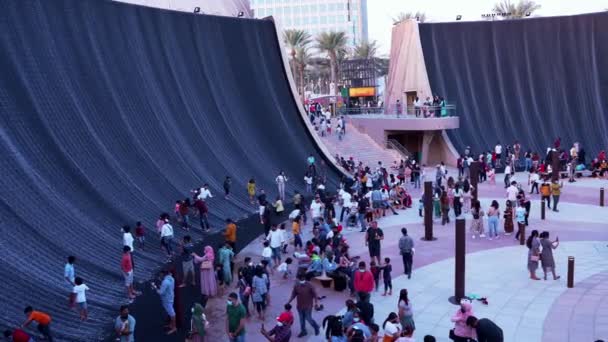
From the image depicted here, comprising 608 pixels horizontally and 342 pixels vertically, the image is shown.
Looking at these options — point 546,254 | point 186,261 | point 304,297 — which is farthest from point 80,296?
point 546,254

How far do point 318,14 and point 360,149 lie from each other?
71087 mm

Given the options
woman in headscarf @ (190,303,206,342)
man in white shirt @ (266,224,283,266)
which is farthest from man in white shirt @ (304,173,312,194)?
woman in headscarf @ (190,303,206,342)

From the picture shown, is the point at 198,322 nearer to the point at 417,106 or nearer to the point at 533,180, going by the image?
the point at 533,180

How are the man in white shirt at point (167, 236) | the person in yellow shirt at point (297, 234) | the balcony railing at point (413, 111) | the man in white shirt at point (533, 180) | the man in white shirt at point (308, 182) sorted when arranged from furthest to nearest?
the balcony railing at point (413, 111) → the man in white shirt at point (533, 180) → the man in white shirt at point (308, 182) → the person in yellow shirt at point (297, 234) → the man in white shirt at point (167, 236)

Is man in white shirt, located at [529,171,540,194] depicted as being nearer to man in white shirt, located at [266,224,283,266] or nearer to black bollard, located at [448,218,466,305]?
black bollard, located at [448,218,466,305]

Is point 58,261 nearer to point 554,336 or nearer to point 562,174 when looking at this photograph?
point 554,336

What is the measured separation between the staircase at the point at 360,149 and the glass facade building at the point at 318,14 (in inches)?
2678

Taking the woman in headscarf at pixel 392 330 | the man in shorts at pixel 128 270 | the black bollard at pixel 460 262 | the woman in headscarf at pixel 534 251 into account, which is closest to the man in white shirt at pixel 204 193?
the man in shorts at pixel 128 270

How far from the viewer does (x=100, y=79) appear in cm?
1769

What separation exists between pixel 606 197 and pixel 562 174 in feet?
14.5

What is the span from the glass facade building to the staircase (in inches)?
2678

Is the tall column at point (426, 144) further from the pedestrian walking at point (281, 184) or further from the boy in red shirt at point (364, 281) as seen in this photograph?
the boy in red shirt at point (364, 281)

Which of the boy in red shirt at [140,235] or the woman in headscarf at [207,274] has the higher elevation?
the boy in red shirt at [140,235]

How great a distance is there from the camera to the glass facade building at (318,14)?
316ft
